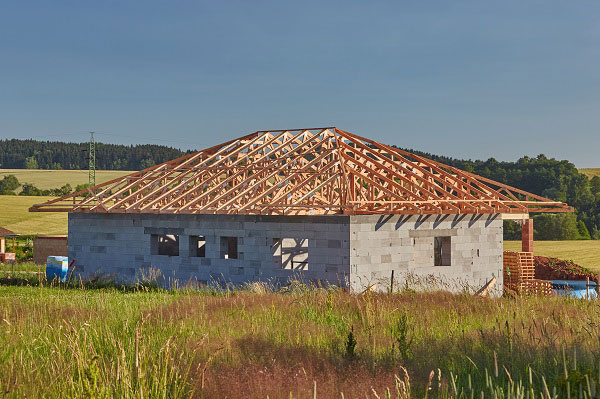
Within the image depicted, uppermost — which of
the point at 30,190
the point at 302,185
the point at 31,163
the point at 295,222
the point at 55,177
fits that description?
the point at 31,163

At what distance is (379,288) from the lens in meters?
19.3

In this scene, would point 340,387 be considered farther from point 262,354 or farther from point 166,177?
point 166,177

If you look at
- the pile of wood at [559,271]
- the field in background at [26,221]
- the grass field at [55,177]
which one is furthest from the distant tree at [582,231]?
the grass field at [55,177]

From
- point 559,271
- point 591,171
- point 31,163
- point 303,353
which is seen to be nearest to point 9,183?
point 31,163

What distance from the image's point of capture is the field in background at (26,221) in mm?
56281

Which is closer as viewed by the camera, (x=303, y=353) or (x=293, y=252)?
(x=303, y=353)

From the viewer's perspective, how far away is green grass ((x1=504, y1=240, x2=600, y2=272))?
37.3 meters

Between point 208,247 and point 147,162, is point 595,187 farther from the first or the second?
point 147,162

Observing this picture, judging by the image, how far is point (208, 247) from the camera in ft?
71.2

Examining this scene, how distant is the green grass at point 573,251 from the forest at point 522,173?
39.4 ft

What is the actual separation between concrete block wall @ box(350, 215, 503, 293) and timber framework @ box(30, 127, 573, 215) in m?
0.46

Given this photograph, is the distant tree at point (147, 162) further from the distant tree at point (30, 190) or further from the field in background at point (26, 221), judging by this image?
the field in background at point (26, 221)

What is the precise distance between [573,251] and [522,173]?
35.2 m

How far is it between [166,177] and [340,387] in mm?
20671
